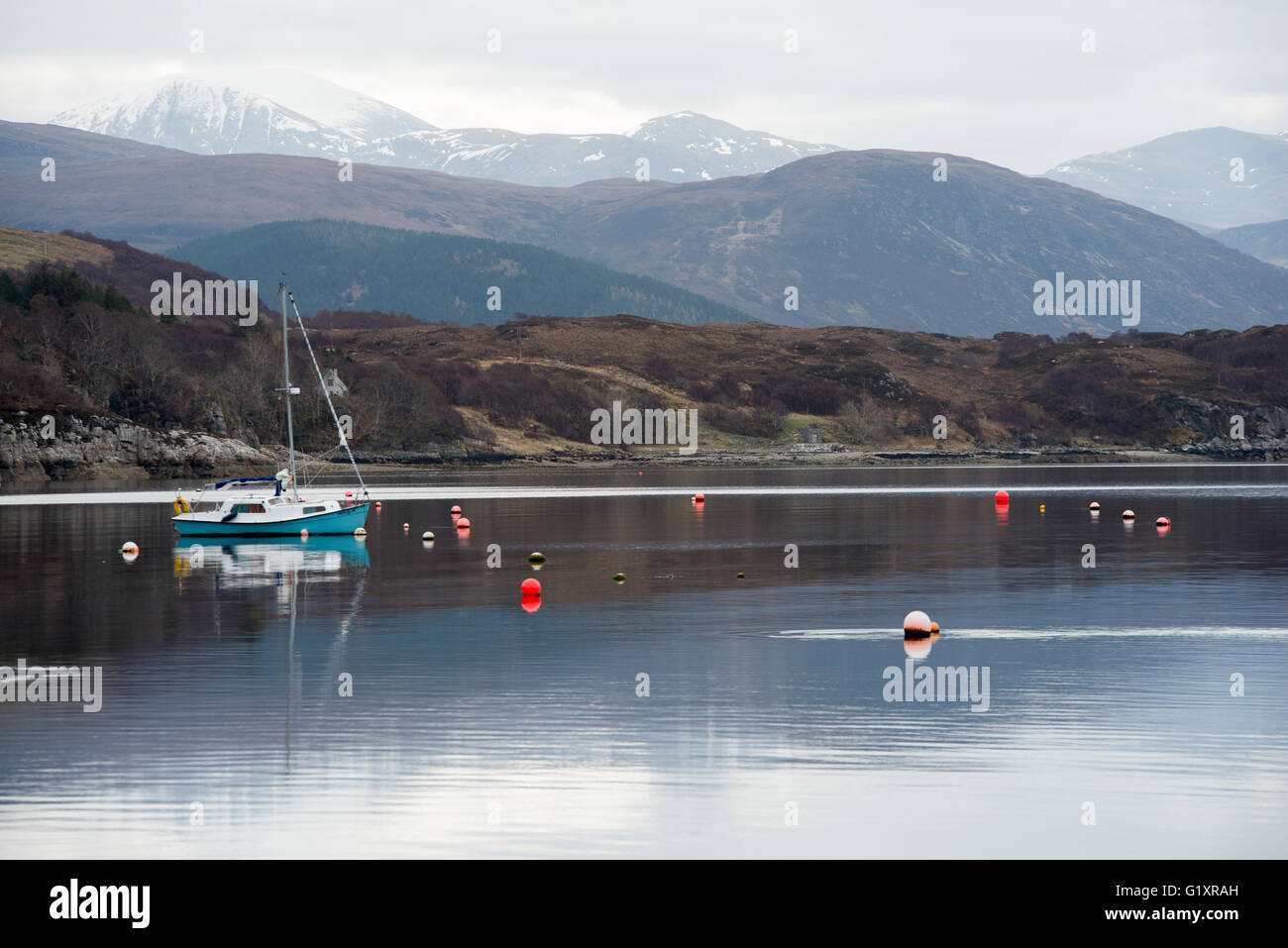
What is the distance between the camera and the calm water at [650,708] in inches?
673

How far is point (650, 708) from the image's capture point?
949 inches

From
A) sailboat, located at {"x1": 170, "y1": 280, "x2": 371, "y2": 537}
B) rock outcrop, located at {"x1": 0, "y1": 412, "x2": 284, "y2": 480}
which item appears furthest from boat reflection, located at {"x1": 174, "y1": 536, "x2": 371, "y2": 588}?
rock outcrop, located at {"x1": 0, "y1": 412, "x2": 284, "y2": 480}

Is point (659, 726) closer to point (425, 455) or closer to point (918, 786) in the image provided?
point (918, 786)

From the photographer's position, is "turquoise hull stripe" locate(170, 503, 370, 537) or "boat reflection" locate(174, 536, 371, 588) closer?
"boat reflection" locate(174, 536, 371, 588)

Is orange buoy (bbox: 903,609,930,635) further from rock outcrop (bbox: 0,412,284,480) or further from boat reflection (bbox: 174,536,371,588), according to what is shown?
rock outcrop (bbox: 0,412,284,480)

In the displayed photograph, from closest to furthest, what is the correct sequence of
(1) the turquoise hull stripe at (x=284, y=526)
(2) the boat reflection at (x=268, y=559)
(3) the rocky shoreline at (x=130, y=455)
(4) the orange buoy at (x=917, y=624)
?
(4) the orange buoy at (x=917, y=624)
(2) the boat reflection at (x=268, y=559)
(1) the turquoise hull stripe at (x=284, y=526)
(3) the rocky shoreline at (x=130, y=455)

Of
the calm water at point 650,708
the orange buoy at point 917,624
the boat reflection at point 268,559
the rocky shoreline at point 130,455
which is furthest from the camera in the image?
the rocky shoreline at point 130,455

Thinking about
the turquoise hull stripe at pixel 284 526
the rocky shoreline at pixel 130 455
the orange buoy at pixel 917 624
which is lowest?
the orange buoy at pixel 917 624

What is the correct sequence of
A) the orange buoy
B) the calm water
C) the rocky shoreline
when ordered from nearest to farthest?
the calm water
the orange buoy
the rocky shoreline

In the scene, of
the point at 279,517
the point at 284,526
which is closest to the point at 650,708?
the point at 284,526

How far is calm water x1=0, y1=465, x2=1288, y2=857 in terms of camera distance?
17094mm

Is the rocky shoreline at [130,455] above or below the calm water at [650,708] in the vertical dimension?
above

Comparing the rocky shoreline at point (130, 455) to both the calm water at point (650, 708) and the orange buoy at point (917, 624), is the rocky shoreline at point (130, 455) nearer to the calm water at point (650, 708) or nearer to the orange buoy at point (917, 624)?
the calm water at point (650, 708)

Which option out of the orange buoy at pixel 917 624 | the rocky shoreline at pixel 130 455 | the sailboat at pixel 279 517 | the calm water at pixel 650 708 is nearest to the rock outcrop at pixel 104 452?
the rocky shoreline at pixel 130 455
